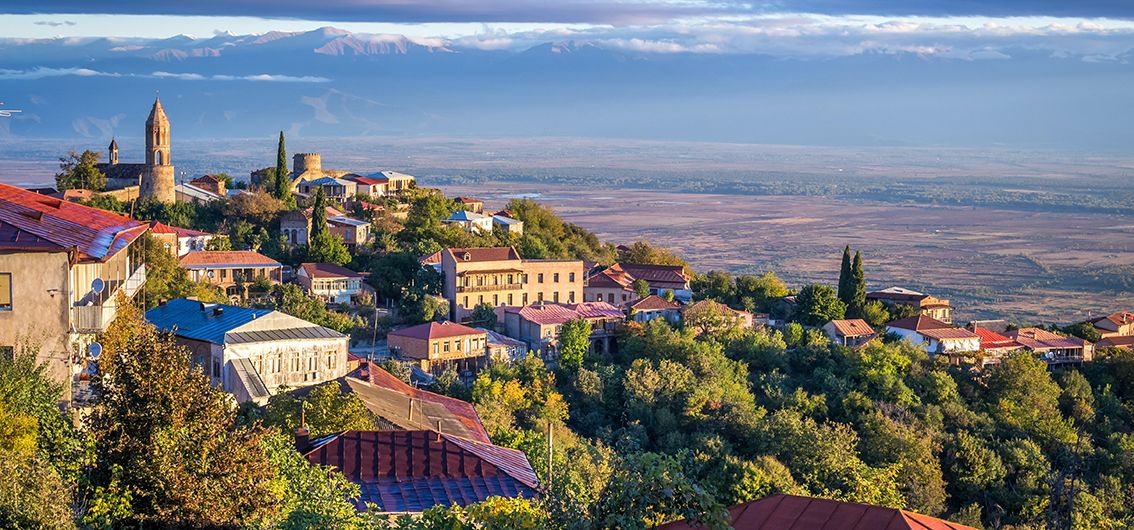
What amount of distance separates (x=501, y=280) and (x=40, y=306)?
2760 centimetres

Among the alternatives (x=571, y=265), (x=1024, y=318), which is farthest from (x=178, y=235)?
(x=1024, y=318)

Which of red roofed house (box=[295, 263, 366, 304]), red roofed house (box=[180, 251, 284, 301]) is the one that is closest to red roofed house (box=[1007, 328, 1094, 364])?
red roofed house (box=[295, 263, 366, 304])

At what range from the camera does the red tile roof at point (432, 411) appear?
2070 cm

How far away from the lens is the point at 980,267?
90312 millimetres

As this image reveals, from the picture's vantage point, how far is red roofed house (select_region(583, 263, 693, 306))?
4406cm

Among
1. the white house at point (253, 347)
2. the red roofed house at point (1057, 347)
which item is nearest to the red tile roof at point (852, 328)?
the red roofed house at point (1057, 347)

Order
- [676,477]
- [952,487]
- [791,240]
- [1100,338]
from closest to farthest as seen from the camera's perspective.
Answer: [676,477]
[952,487]
[1100,338]
[791,240]

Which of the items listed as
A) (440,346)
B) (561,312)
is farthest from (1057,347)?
(440,346)

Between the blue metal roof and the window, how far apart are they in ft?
33.1

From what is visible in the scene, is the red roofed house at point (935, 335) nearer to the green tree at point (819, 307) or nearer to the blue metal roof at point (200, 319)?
the green tree at point (819, 307)

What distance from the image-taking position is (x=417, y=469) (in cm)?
1655

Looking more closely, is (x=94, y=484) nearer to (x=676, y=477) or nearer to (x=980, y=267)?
(x=676, y=477)

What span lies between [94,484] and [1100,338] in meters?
41.3

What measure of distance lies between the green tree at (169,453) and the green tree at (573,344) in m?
25.0
